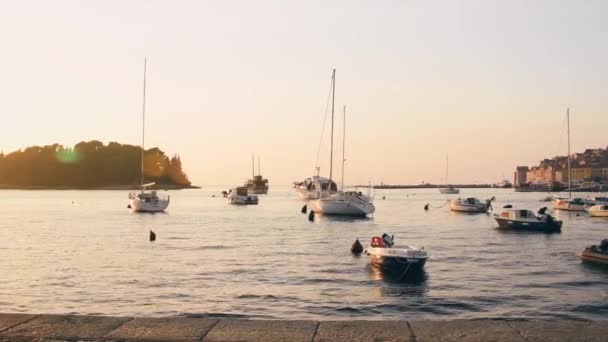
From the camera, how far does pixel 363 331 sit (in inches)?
372

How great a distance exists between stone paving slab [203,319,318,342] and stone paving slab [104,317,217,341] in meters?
0.21

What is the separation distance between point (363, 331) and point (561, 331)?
10.0 ft

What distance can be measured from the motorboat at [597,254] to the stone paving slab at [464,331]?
2613cm

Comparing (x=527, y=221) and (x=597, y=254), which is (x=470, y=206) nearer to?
(x=527, y=221)

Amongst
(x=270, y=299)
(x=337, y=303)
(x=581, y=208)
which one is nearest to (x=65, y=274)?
(x=270, y=299)

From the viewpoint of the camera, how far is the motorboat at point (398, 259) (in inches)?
1140

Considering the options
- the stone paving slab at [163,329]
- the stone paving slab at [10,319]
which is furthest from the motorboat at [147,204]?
the stone paving slab at [163,329]

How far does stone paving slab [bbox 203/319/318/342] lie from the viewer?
8928 mm

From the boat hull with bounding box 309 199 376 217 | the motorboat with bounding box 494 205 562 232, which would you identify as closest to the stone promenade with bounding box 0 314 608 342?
the motorboat with bounding box 494 205 562 232

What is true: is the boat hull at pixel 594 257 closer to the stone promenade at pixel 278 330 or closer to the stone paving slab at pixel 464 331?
the stone promenade at pixel 278 330

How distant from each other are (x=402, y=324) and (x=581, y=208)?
342ft

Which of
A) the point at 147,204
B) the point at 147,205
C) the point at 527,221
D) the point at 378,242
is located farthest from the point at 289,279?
the point at 147,205

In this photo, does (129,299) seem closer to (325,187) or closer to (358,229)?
(358,229)

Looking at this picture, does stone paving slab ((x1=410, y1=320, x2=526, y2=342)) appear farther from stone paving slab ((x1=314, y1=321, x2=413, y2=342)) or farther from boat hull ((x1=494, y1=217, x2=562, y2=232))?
boat hull ((x1=494, y1=217, x2=562, y2=232))
